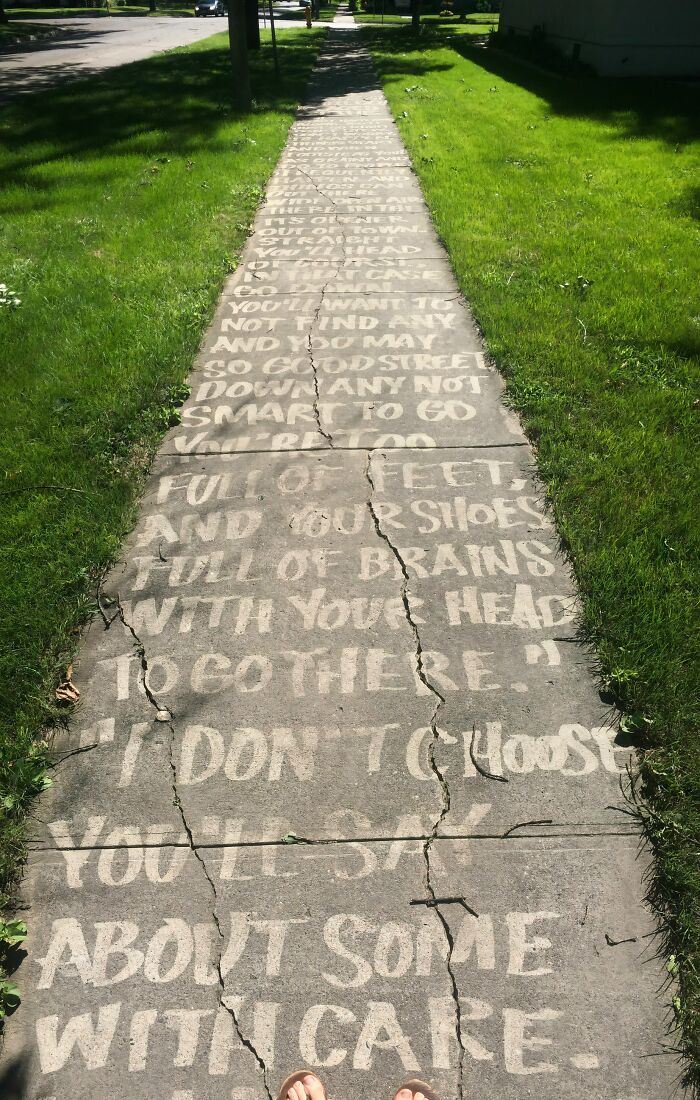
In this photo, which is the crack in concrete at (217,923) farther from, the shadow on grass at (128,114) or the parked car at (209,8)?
the parked car at (209,8)

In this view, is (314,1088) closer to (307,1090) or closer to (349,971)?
(307,1090)

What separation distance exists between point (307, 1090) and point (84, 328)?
5361 mm

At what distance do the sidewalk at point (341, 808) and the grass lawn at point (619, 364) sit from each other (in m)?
0.15

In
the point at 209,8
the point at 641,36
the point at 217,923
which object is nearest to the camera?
the point at 217,923

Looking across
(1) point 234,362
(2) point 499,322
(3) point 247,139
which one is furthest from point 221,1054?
(3) point 247,139

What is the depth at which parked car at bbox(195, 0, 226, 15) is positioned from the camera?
5125 cm

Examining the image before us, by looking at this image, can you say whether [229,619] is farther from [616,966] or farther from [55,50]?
[55,50]

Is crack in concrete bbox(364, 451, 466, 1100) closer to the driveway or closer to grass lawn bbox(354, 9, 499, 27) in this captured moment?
the driveway

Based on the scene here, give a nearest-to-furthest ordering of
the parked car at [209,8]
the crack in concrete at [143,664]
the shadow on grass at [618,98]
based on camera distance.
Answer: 1. the crack in concrete at [143,664]
2. the shadow on grass at [618,98]
3. the parked car at [209,8]

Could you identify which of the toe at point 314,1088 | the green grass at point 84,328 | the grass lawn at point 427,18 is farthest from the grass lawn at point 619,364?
the grass lawn at point 427,18

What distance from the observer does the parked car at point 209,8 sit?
51.2 m

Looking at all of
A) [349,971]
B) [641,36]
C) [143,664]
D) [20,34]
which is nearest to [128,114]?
[641,36]

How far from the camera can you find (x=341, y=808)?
2.63m

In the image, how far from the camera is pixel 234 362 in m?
5.51
